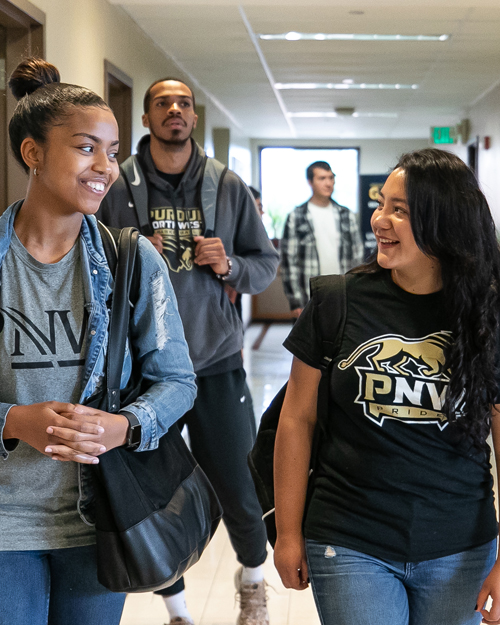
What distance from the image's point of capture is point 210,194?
2.48 meters

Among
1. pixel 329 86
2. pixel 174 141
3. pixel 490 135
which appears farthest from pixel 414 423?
pixel 490 135

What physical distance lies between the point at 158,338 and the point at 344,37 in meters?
5.26

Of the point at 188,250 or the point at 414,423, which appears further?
the point at 188,250

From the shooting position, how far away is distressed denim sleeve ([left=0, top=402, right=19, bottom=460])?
4.23 feet

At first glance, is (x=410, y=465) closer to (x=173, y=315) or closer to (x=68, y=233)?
(x=173, y=315)

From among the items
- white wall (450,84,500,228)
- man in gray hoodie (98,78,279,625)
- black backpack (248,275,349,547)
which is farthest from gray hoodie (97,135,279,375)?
white wall (450,84,500,228)

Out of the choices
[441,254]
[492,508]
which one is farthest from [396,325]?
[492,508]

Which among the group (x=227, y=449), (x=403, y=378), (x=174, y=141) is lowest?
(x=227, y=449)

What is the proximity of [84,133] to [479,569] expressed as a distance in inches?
42.7

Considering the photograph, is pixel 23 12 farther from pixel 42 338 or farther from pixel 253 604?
pixel 253 604

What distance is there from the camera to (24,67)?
1.48m

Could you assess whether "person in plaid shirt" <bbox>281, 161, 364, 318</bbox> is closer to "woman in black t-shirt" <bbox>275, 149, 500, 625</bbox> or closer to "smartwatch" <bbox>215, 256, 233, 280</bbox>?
"smartwatch" <bbox>215, 256, 233, 280</bbox>

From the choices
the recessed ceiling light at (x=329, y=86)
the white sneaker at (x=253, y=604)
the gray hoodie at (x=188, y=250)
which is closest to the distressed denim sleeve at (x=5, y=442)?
the gray hoodie at (x=188, y=250)

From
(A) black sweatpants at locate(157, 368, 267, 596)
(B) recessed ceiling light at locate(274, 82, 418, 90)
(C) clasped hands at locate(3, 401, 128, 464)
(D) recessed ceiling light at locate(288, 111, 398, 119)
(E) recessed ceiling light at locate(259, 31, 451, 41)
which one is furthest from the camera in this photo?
(D) recessed ceiling light at locate(288, 111, 398, 119)
